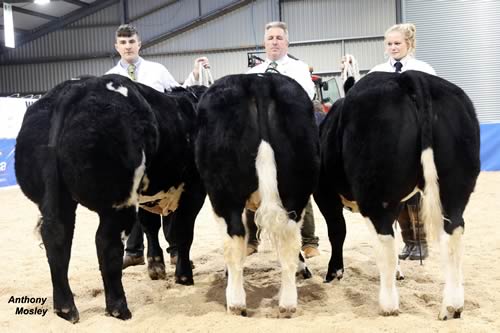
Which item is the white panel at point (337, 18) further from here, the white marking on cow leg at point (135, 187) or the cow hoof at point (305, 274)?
the white marking on cow leg at point (135, 187)

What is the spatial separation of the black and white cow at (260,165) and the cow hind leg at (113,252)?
57 cm

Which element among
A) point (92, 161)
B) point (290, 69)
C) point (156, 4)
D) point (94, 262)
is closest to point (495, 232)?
point (290, 69)

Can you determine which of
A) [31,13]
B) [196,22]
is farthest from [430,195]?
[31,13]

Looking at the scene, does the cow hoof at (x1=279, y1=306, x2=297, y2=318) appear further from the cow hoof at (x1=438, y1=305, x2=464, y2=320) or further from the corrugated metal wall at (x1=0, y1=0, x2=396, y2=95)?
the corrugated metal wall at (x1=0, y1=0, x2=396, y2=95)

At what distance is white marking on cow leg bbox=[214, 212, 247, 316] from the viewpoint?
Result: 3215 millimetres

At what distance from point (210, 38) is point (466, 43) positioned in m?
9.90

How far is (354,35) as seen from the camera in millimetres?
20094

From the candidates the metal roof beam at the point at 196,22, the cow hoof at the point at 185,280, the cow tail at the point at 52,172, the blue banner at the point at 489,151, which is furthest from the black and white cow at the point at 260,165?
the metal roof beam at the point at 196,22

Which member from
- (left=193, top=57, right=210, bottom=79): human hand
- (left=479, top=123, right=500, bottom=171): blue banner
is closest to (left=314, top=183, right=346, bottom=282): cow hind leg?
(left=193, top=57, right=210, bottom=79): human hand

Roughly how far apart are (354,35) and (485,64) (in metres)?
4.94

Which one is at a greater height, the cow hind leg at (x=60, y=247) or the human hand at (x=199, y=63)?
the human hand at (x=199, y=63)

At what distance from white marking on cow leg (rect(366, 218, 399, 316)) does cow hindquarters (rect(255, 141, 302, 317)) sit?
0.49 metres

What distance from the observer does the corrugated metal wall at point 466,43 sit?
1944cm

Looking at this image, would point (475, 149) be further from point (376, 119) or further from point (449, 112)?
point (376, 119)
